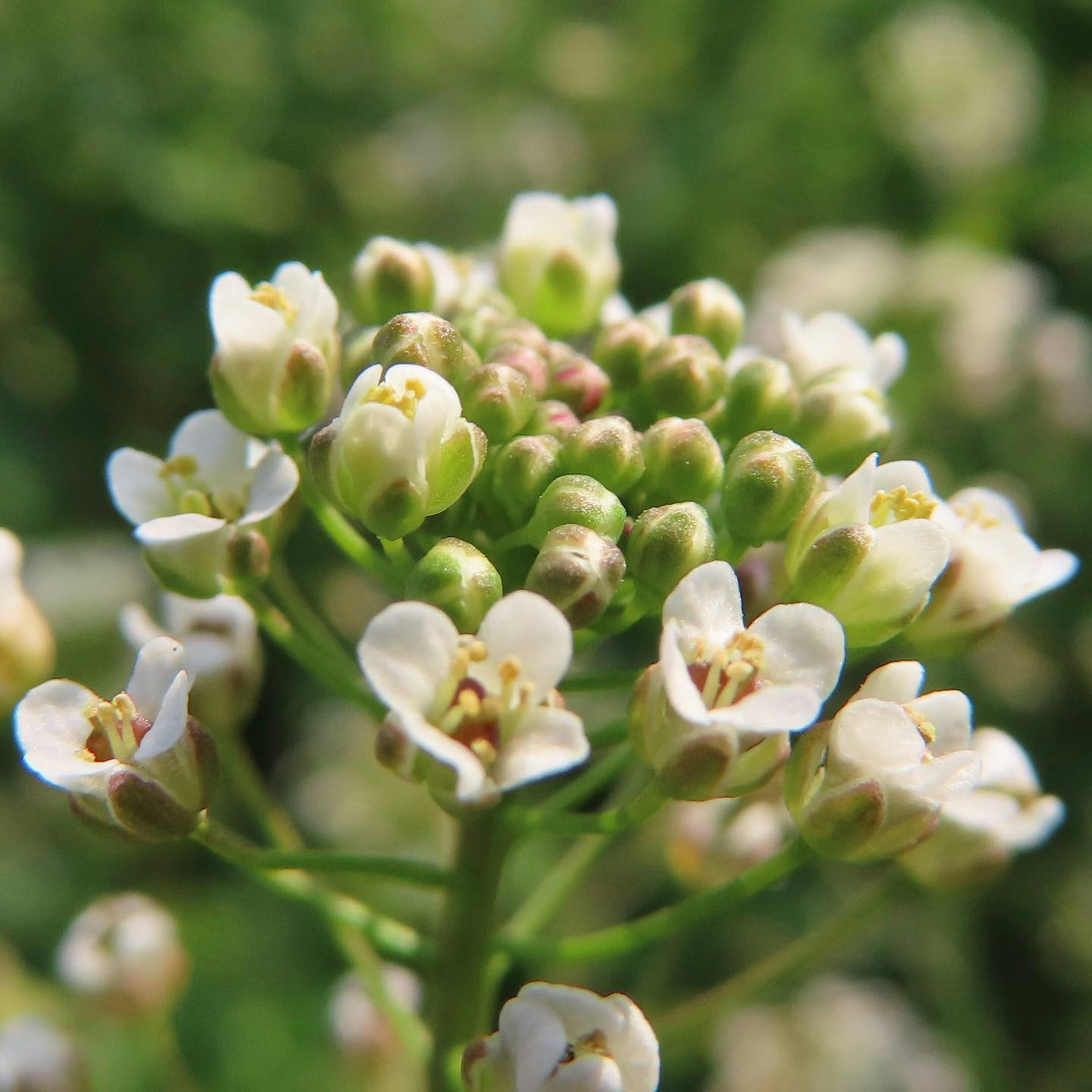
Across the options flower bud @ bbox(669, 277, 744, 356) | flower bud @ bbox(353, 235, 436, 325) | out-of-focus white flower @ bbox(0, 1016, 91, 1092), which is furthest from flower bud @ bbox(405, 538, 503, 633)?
out-of-focus white flower @ bbox(0, 1016, 91, 1092)

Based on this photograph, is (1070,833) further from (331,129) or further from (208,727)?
(331,129)

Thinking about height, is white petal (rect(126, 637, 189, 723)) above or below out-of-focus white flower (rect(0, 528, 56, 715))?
above

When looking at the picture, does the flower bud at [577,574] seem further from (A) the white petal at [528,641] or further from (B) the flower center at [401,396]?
(B) the flower center at [401,396]

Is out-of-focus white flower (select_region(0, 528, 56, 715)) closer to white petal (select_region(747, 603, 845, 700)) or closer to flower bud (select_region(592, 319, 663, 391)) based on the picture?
flower bud (select_region(592, 319, 663, 391))

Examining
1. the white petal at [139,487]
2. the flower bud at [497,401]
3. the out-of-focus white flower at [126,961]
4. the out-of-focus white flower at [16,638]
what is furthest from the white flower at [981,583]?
the out-of-focus white flower at [126,961]

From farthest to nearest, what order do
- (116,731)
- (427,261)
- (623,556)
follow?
(427,261)
(623,556)
(116,731)

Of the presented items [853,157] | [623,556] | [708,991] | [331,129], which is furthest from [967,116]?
[623,556]
